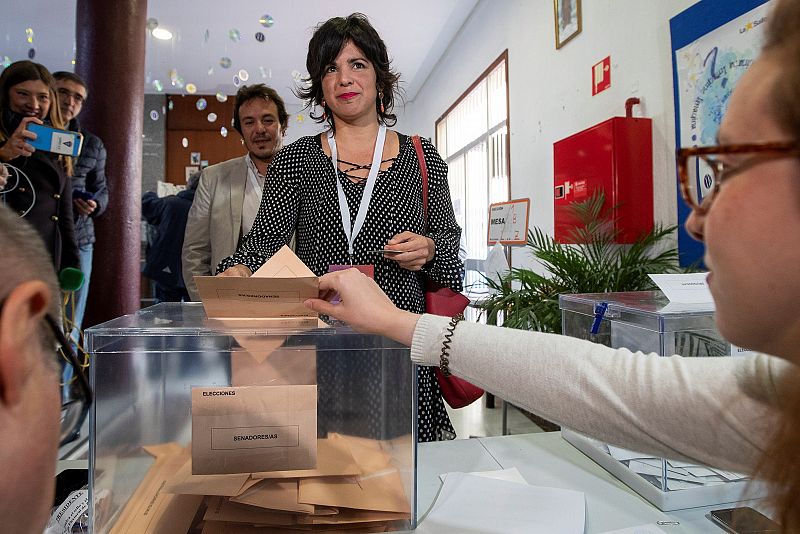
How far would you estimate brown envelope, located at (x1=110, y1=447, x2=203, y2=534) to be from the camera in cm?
71

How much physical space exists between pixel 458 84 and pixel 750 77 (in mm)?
6004

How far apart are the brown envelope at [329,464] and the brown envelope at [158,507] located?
0.32 ft

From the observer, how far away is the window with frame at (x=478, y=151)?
4824 mm

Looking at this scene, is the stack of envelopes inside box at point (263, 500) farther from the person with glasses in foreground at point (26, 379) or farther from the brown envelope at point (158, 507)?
the person with glasses in foreground at point (26, 379)

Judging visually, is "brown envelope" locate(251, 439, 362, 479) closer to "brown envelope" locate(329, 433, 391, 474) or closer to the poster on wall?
"brown envelope" locate(329, 433, 391, 474)

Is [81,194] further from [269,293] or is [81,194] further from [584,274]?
[269,293]

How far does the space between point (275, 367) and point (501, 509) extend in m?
0.41

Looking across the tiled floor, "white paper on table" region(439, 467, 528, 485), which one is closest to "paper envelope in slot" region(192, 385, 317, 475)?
"white paper on table" region(439, 467, 528, 485)

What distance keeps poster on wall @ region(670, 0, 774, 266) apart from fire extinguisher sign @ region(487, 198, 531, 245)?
1674 millimetres

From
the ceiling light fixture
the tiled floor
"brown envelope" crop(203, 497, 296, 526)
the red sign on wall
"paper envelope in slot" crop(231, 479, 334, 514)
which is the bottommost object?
the tiled floor

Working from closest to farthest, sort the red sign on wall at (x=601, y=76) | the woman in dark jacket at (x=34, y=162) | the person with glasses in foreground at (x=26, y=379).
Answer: the person with glasses in foreground at (x=26, y=379) → the woman in dark jacket at (x=34, y=162) → the red sign on wall at (x=601, y=76)

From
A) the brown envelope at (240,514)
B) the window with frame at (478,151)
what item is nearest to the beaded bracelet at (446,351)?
the brown envelope at (240,514)

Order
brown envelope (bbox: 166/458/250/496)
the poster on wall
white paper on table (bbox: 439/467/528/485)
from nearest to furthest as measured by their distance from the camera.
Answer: brown envelope (bbox: 166/458/250/496), white paper on table (bbox: 439/467/528/485), the poster on wall

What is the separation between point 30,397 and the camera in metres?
0.38
